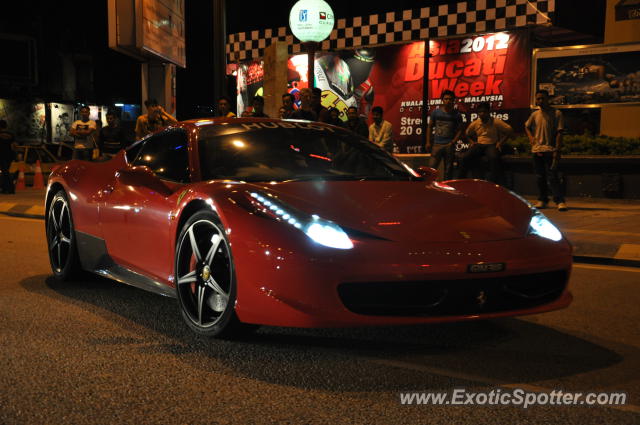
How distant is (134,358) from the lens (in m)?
3.60

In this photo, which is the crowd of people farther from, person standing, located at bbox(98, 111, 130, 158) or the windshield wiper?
the windshield wiper

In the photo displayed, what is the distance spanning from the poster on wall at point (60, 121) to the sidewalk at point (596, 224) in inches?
969

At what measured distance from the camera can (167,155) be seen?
4.84 metres

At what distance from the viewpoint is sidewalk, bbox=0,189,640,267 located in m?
6.88

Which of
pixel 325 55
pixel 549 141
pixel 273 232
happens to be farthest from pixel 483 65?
pixel 273 232

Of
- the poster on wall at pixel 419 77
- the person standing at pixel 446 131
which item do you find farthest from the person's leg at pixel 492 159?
the poster on wall at pixel 419 77

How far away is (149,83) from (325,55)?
4.88 metres

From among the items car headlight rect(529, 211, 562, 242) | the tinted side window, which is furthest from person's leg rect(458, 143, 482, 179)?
car headlight rect(529, 211, 562, 242)

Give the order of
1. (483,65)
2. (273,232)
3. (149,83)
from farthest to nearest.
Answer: (483,65), (149,83), (273,232)

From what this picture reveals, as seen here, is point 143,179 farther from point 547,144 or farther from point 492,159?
point 492,159

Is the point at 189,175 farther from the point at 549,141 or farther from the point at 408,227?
the point at 549,141

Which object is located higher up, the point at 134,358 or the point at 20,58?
the point at 20,58

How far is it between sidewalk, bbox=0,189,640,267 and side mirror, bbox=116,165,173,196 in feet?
13.1

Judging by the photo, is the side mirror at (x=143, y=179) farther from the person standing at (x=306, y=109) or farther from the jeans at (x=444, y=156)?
the jeans at (x=444, y=156)
